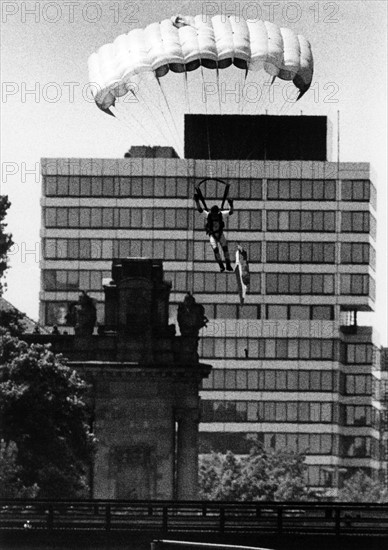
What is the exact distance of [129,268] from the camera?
153m

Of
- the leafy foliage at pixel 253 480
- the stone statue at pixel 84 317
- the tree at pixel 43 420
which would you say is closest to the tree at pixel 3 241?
the tree at pixel 43 420

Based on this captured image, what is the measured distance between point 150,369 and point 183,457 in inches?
223

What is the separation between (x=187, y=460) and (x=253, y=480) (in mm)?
34673

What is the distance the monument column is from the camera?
498ft

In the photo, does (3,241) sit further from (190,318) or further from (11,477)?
(190,318)

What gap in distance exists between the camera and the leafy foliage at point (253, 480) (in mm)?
184125

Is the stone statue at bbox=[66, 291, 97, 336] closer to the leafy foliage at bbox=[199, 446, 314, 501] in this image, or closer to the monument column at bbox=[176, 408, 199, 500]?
the monument column at bbox=[176, 408, 199, 500]

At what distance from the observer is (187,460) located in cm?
15200

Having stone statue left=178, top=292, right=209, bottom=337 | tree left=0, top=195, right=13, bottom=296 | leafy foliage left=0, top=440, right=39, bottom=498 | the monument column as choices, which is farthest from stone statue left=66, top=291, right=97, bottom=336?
leafy foliage left=0, top=440, right=39, bottom=498

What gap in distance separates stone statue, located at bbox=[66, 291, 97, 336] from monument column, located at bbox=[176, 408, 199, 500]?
7279 mm

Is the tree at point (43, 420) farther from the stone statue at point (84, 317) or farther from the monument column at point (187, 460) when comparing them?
the monument column at point (187, 460)

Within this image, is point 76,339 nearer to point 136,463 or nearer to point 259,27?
point 136,463

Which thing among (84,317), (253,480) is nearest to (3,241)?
(84,317)

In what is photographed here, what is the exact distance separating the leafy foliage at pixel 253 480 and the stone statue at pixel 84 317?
34054 mm
